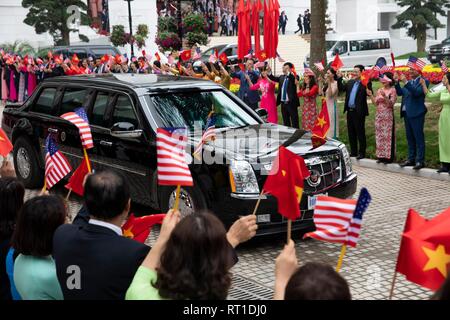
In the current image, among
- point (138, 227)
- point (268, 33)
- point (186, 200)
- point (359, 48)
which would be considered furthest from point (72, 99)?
point (359, 48)

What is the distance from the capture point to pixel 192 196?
7.27 metres

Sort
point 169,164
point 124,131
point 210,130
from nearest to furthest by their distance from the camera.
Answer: point 169,164 → point 210,130 → point 124,131

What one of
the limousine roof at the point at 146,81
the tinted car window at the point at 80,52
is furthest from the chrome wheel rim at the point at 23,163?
the tinted car window at the point at 80,52

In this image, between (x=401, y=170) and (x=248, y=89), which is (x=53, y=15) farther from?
(x=401, y=170)

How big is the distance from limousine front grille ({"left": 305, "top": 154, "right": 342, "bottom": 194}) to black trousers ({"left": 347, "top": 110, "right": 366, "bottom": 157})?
15.7ft

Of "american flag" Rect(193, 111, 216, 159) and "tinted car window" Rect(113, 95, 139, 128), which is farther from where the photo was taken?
"tinted car window" Rect(113, 95, 139, 128)

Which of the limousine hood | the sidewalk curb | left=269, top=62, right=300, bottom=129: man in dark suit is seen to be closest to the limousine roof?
the limousine hood

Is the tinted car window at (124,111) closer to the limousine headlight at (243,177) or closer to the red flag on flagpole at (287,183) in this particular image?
the limousine headlight at (243,177)

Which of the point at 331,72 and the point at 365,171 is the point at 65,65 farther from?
the point at 365,171

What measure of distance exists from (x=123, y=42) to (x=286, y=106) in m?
25.7

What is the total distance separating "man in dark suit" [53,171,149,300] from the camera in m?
3.28

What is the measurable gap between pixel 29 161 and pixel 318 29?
8.13 m

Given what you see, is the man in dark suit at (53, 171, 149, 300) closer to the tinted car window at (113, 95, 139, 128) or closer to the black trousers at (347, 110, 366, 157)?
the tinted car window at (113, 95, 139, 128)

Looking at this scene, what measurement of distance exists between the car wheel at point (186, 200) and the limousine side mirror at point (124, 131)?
0.75 metres
